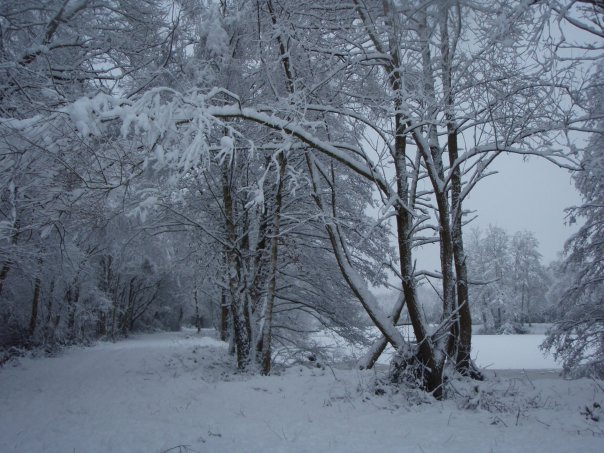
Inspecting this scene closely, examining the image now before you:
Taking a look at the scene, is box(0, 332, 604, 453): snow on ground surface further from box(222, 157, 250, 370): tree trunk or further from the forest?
box(222, 157, 250, 370): tree trunk

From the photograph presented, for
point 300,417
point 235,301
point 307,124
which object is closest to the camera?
point 300,417

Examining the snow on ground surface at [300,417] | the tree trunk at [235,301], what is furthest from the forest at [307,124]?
the snow on ground surface at [300,417]

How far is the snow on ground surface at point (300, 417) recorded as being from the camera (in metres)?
3.64

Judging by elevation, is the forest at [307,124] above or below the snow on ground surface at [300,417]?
above

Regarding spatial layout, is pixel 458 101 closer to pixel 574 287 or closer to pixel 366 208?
pixel 366 208

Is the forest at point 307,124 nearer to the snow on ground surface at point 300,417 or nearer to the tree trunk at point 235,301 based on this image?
the tree trunk at point 235,301

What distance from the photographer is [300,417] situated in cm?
462

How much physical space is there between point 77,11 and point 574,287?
1331cm

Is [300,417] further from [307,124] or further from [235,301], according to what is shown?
[235,301]

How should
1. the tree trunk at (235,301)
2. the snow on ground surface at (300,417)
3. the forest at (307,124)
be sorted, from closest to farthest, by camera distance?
the snow on ground surface at (300,417), the forest at (307,124), the tree trunk at (235,301)

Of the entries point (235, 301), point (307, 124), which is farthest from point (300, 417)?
point (235, 301)

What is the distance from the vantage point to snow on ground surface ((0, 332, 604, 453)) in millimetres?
3643

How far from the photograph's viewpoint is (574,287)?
445 inches

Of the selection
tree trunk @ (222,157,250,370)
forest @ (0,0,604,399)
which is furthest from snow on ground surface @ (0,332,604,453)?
tree trunk @ (222,157,250,370)
